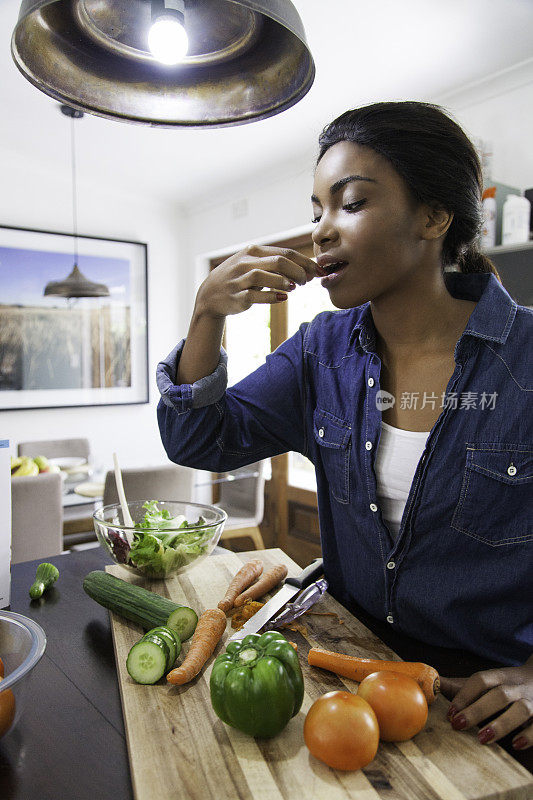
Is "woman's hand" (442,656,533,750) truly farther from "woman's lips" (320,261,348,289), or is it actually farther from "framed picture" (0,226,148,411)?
"framed picture" (0,226,148,411)

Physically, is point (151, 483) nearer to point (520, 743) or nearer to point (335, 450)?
point (335, 450)

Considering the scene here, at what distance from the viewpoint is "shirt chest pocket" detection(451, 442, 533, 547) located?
1049 millimetres

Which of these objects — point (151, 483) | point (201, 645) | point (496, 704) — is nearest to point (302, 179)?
point (151, 483)

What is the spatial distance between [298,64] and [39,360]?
4058mm

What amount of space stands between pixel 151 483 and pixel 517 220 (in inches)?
79.1

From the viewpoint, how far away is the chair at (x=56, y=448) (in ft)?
13.3

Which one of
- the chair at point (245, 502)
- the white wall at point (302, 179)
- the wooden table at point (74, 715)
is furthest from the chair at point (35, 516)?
the white wall at point (302, 179)

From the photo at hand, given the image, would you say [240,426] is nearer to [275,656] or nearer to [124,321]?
[275,656]

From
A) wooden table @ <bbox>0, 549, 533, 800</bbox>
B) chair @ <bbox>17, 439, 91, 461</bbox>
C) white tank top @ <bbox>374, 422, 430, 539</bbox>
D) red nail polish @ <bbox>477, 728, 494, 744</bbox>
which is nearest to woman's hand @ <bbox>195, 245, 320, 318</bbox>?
white tank top @ <bbox>374, 422, 430, 539</bbox>

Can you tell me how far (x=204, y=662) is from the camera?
0.95m

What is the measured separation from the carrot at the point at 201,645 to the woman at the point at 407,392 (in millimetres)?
332

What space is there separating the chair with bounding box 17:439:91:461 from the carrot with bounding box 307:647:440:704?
3481 mm

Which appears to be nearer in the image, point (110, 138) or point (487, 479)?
point (487, 479)

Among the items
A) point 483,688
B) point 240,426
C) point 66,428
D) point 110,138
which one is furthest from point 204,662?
point 66,428
